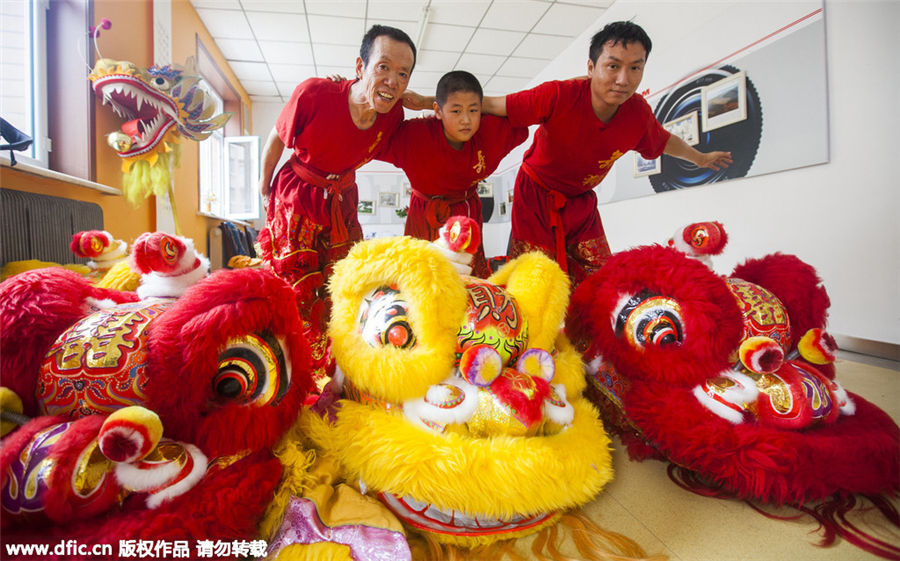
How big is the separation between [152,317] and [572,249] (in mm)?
1381

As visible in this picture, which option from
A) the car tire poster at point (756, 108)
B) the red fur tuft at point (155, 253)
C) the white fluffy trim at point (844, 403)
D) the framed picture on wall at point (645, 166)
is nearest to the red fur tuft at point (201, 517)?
the red fur tuft at point (155, 253)

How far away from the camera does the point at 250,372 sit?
0.68 metres

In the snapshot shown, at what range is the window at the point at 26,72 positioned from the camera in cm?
196

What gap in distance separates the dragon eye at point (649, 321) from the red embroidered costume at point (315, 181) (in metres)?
0.99

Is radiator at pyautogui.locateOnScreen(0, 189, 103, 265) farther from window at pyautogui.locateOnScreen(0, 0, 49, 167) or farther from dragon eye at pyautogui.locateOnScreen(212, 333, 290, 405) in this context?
dragon eye at pyautogui.locateOnScreen(212, 333, 290, 405)

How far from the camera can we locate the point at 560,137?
1412 millimetres

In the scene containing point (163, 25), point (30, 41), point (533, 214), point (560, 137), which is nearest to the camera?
point (560, 137)

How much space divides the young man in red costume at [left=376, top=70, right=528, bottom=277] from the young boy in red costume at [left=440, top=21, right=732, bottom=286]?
10 cm

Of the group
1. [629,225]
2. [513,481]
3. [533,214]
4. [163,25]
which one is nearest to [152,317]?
[513,481]

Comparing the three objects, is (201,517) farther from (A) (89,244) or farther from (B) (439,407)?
(A) (89,244)

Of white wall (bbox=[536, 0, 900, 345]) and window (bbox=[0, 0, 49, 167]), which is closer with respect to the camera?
white wall (bbox=[536, 0, 900, 345])

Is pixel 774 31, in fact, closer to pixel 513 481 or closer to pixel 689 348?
pixel 689 348

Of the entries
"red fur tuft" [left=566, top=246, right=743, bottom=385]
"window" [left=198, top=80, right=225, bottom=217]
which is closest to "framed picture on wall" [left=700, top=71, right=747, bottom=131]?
"red fur tuft" [left=566, top=246, right=743, bottom=385]

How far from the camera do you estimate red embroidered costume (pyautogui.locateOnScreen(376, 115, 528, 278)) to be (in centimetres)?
141
